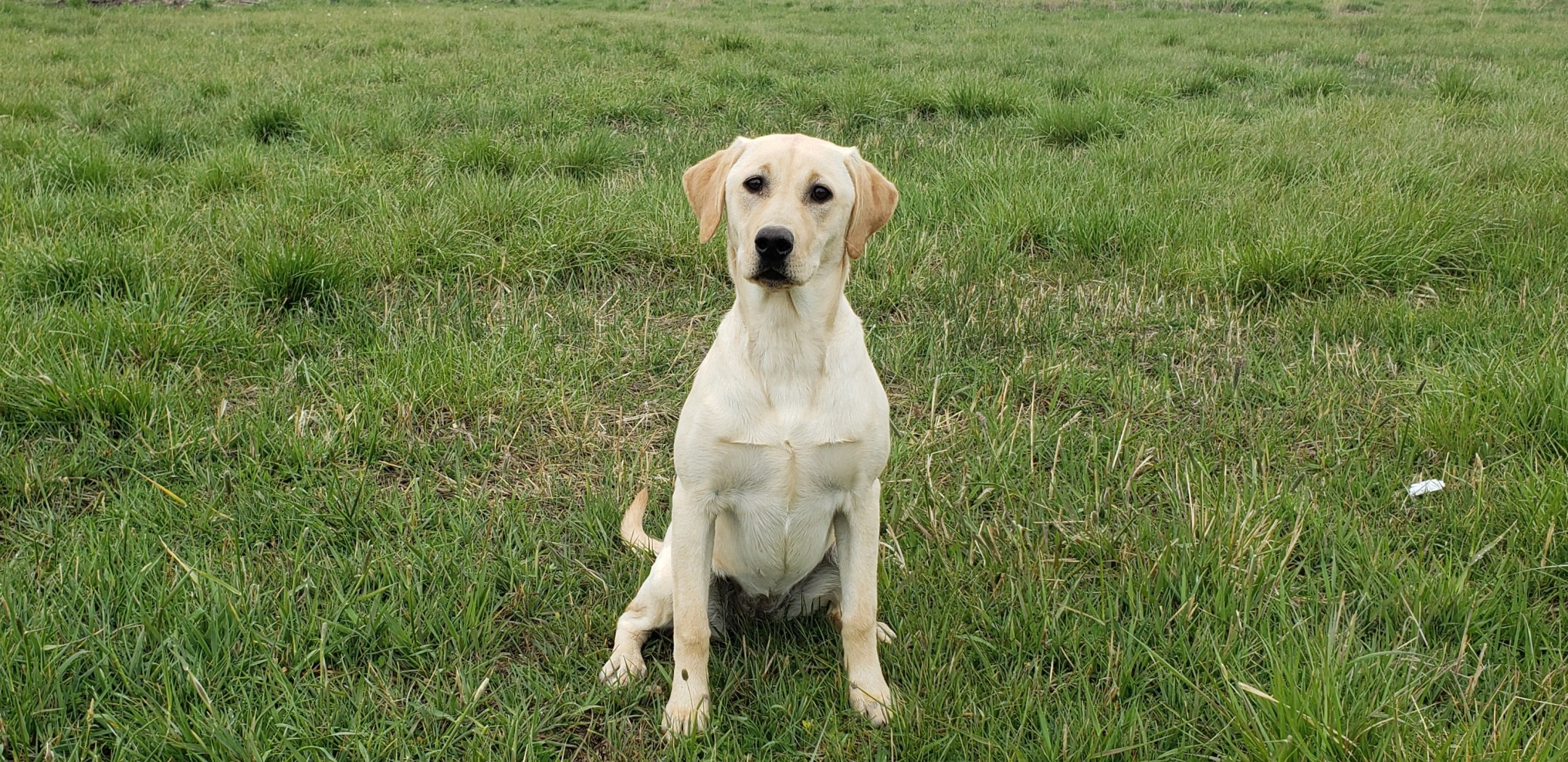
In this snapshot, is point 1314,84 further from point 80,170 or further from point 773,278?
point 80,170

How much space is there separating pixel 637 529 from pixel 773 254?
1014 mm

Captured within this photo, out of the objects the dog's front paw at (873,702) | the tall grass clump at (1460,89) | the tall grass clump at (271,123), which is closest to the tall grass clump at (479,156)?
the tall grass clump at (271,123)

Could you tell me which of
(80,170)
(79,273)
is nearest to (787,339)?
(79,273)

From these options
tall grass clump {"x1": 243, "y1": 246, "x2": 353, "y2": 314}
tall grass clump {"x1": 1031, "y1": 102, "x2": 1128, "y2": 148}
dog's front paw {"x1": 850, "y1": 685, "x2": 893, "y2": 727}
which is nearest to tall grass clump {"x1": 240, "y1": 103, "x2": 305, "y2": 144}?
tall grass clump {"x1": 243, "y1": 246, "x2": 353, "y2": 314}

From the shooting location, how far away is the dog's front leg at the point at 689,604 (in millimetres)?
2252

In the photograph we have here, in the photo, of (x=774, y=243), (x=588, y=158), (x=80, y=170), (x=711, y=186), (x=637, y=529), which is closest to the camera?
(x=774, y=243)

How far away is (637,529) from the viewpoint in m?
2.82

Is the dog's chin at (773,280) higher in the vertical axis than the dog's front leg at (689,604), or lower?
higher

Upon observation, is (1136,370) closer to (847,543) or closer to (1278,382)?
(1278,382)

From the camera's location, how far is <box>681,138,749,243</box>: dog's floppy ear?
2.46 metres

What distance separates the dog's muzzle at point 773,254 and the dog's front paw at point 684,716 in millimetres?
928

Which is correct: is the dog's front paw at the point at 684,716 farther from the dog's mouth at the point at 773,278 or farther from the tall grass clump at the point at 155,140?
the tall grass clump at the point at 155,140

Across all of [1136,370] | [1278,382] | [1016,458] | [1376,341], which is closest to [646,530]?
[1016,458]

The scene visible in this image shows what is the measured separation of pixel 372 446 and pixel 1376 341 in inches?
141
